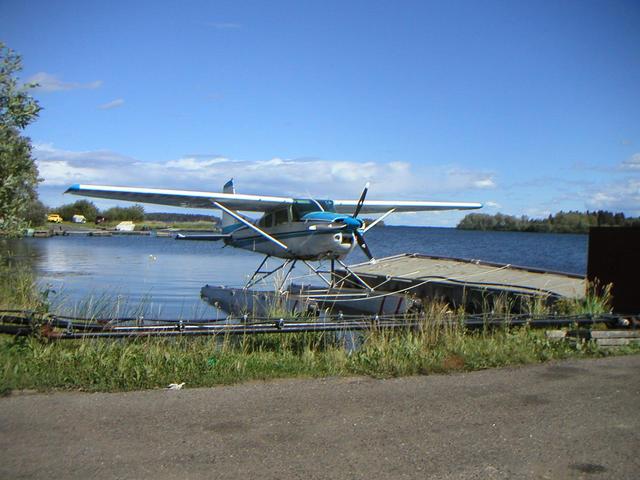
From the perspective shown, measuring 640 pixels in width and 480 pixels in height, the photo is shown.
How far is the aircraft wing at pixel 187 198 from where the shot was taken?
1460 centimetres

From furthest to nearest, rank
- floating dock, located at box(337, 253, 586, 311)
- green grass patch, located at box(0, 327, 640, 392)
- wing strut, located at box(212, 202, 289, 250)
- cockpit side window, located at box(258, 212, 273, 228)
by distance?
cockpit side window, located at box(258, 212, 273, 228)
wing strut, located at box(212, 202, 289, 250)
floating dock, located at box(337, 253, 586, 311)
green grass patch, located at box(0, 327, 640, 392)

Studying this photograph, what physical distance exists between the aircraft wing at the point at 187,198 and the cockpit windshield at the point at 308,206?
27 centimetres

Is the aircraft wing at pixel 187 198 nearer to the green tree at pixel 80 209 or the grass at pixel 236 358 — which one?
the grass at pixel 236 358

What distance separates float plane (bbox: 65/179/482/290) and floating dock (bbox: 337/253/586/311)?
4.87ft

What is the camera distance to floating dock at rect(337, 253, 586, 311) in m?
11.9

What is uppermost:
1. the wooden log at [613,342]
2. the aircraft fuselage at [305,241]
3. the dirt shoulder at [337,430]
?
the aircraft fuselage at [305,241]

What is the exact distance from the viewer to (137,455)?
3.71 metres

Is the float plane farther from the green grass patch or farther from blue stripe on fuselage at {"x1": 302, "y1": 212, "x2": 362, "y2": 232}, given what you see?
the green grass patch

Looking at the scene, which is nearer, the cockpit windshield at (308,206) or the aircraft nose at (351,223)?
the aircraft nose at (351,223)

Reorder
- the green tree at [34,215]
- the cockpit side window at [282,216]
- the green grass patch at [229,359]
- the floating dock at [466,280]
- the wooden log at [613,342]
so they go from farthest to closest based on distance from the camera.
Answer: the cockpit side window at [282,216] → the floating dock at [466,280] → the green tree at [34,215] → the wooden log at [613,342] → the green grass patch at [229,359]

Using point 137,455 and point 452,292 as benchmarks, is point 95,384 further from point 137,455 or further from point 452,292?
point 452,292

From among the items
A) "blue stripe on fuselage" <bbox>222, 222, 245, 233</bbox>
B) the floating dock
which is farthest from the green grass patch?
"blue stripe on fuselage" <bbox>222, 222, 245, 233</bbox>

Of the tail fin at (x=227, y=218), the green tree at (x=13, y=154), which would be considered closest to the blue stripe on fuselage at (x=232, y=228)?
the tail fin at (x=227, y=218)

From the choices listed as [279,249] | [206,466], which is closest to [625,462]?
[206,466]
